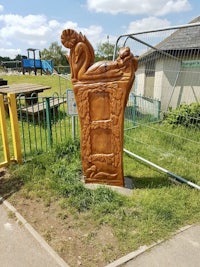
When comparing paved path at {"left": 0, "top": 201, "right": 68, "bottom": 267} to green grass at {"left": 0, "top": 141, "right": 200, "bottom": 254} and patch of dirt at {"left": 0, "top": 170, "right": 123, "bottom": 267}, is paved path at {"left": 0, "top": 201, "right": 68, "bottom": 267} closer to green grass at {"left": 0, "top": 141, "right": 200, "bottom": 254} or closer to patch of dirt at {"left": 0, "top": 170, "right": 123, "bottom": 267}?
patch of dirt at {"left": 0, "top": 170, "right": 123, "bottom": 267}

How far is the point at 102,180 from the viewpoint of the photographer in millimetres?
3588

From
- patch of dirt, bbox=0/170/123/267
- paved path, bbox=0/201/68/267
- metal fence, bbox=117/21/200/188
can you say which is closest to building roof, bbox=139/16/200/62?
metal fence, bbox=117/21/200/188

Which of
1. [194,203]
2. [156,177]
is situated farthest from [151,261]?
[156,177]

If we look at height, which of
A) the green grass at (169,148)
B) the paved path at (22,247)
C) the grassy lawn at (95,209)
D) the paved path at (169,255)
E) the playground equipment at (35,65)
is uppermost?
the playground equipment at (35,65)

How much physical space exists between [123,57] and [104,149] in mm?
1239

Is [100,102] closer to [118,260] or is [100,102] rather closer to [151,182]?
[151,182]

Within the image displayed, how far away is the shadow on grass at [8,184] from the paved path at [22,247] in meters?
0.56

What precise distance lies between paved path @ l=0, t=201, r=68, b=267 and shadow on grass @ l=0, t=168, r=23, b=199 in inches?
22.0

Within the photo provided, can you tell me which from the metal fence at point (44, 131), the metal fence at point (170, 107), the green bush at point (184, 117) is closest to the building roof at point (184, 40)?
the metal fence at point (170, 107)

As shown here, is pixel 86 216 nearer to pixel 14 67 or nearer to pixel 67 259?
pixel 67 259

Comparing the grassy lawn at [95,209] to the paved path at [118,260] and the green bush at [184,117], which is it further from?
the green bush at [184,117]

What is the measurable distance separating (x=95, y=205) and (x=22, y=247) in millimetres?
978

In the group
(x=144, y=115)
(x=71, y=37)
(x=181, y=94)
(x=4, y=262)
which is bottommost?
(x=4, y=262)

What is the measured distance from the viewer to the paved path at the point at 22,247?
2332 mm
